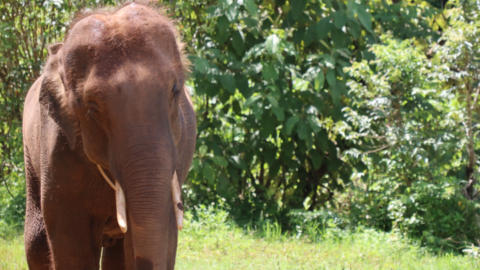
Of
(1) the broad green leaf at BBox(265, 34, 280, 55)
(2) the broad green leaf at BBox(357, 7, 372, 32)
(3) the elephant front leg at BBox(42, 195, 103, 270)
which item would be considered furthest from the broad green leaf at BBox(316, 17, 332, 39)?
(3) the elephant front leg at BBox(42, 195, 103, 270)

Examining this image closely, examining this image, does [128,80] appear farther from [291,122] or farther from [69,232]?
[291,122]

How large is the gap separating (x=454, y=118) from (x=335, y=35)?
5.93 ft

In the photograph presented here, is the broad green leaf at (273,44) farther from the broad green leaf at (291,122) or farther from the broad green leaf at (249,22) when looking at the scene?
the broad green leaf at (291,122)

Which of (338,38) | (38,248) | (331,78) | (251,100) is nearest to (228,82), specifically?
(251,100)

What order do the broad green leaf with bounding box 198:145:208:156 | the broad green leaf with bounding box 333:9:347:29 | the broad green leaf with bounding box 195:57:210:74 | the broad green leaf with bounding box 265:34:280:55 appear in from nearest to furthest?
the broad green leaf with bounding box 265:34:280:55 < the broad green leaf with bounding box 195:57:210:74 < the broad green leaf with bounding box 333:9:347:29 < the broad green leaf with bounding box 198:145:208:156

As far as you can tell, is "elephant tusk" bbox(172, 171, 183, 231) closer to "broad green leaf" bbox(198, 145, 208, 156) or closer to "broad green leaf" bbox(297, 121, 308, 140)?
"broad green leaf" bbox(297, 121, 308, 140)

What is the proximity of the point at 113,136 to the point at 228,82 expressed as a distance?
4496 mm

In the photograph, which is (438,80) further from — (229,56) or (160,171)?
(160,171)

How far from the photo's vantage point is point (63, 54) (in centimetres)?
338

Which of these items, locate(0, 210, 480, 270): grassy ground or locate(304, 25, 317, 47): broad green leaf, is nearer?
locate(0, 210, 480, 270): grassy ground

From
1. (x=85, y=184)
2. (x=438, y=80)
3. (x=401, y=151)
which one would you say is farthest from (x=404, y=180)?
(x=85, y=184)

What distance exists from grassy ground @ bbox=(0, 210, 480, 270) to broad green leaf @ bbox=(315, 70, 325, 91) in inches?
70.3

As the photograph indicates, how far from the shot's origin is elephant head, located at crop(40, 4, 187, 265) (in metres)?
2.93

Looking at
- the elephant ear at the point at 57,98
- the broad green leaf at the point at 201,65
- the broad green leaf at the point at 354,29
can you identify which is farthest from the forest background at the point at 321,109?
the elephant ear at the point at 57,98
